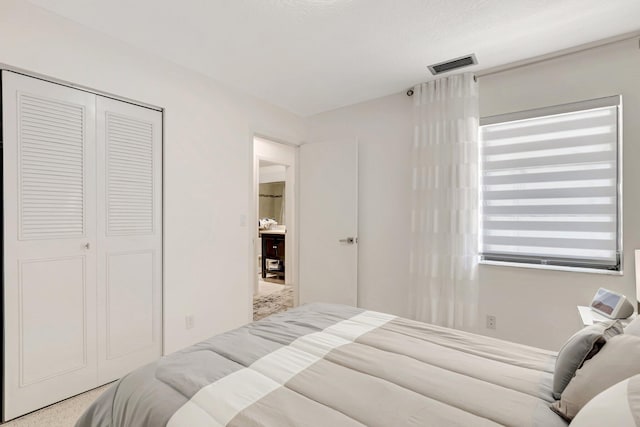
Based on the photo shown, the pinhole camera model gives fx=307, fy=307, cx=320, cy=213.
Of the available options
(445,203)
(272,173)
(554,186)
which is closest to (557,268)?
(554,186)

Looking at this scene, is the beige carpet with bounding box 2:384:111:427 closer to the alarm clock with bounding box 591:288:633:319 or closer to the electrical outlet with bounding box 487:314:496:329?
the electrical outlet with bounding box 487:314:496:329

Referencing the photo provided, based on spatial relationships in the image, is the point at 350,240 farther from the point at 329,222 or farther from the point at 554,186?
the point at 554,186

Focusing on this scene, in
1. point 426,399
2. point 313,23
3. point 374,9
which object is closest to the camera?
point 426,399

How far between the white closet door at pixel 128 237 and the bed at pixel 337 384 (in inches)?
48.9

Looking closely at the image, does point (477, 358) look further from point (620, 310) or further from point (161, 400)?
point (161, 400)

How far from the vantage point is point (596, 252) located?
2.35 metres

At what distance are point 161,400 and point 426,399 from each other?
0.89 m

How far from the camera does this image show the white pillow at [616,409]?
639 millimetres

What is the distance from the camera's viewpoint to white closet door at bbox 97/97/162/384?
2.24 metres

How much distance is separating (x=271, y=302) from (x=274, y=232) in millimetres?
1762

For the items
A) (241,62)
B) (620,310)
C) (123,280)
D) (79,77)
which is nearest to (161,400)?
(123,280)

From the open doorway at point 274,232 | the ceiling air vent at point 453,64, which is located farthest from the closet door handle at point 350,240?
the ceiling air vent at point 453,64

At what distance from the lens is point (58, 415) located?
1.90 m

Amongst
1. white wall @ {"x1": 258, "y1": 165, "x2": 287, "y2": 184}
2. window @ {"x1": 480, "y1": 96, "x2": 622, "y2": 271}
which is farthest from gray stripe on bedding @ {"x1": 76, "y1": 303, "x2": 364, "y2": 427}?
white wall @ {"x1": 258, "y1": 165, "x2": 287, "y2": 184}
